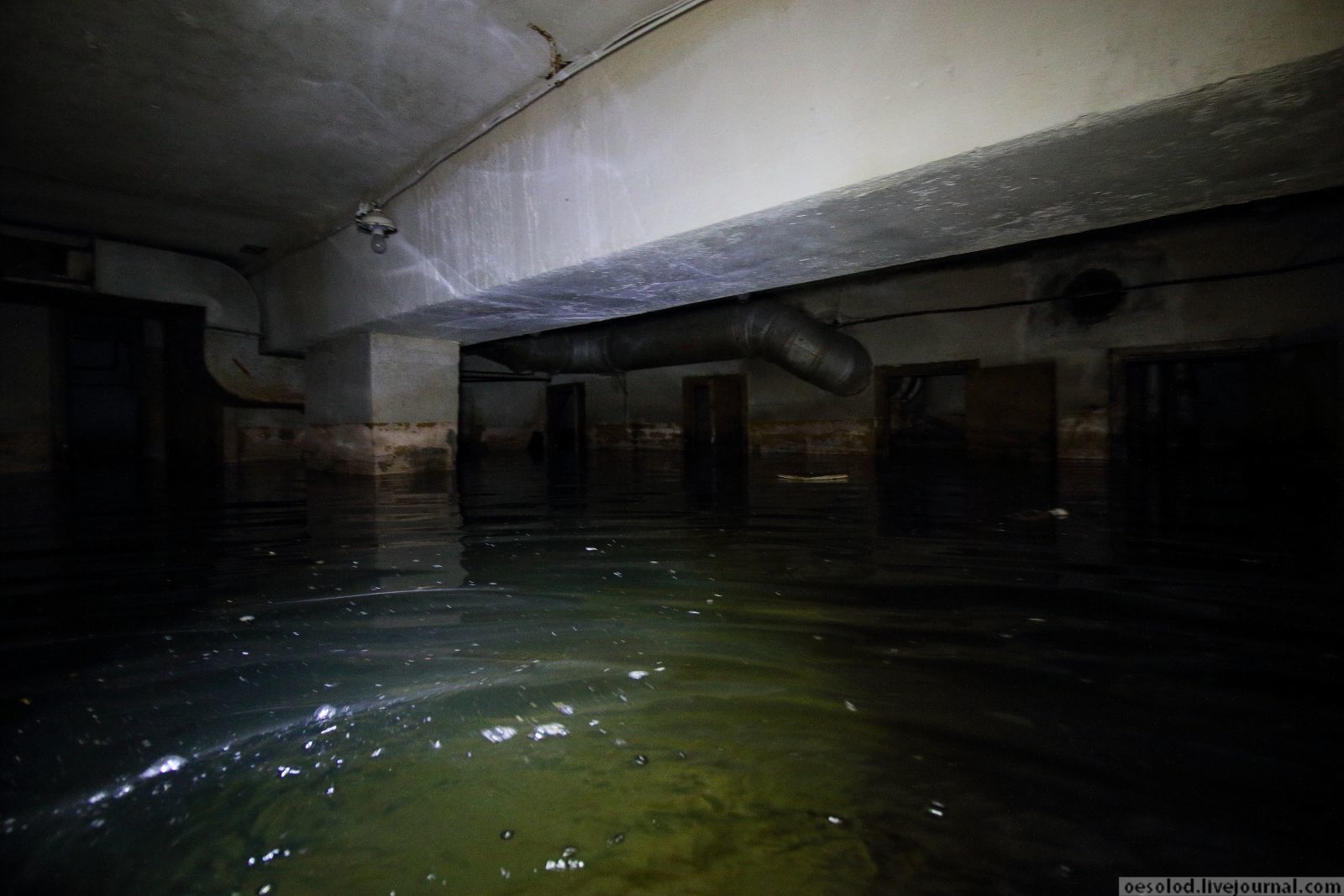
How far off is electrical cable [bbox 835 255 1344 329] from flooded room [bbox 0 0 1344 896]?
0.32ft

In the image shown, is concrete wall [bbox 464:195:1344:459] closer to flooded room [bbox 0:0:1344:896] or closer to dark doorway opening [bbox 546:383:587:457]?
flooded room [bbox 0:0:1344:896]

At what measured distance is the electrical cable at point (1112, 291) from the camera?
6.40 m

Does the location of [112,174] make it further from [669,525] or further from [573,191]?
[669,525]

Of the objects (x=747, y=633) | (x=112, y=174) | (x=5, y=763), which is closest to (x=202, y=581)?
(x=5, y=763)

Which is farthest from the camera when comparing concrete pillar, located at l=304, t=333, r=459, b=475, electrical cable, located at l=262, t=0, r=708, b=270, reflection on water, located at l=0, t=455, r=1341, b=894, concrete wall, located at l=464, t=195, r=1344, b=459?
concrete wall, located at l=464, t=195, r=1344, b=459

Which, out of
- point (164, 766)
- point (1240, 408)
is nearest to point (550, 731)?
point (164, 766)

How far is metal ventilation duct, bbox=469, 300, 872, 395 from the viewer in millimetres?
A: 8688

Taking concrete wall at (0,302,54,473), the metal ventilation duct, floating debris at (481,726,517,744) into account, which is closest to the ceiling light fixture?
floating debris at (481,726,517,744)

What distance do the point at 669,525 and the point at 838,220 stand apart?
1.81 metres

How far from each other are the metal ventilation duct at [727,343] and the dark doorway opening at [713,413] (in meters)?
1.99

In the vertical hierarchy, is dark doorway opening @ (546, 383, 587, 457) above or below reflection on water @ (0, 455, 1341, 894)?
above

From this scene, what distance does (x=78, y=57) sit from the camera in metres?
3.26

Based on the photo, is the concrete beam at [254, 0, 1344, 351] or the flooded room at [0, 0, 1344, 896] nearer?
the flooded room at [0, 0, 1344, 896]

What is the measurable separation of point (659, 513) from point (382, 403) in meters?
4.10
